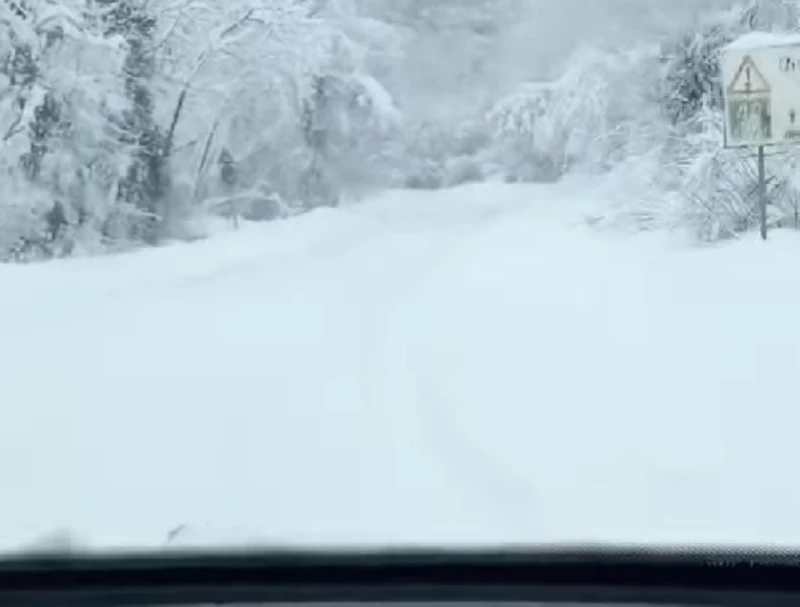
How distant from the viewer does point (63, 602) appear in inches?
59.6

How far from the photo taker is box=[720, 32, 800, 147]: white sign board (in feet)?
5.07

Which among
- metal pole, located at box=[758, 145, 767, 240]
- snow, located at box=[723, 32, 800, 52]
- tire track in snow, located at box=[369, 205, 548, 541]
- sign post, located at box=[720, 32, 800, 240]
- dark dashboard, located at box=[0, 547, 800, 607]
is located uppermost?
snow, located at box=[723, 32, 800, 52]

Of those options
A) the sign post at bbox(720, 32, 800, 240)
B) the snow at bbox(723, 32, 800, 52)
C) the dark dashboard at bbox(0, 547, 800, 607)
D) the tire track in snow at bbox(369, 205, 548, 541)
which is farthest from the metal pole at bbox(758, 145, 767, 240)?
the dark dashboard at bbox(0, 547, 800, 607)

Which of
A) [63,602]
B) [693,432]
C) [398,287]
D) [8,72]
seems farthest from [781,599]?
[8,72]

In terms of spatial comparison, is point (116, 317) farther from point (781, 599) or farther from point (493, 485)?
point (781, 599)

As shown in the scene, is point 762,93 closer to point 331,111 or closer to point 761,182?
point 761,182

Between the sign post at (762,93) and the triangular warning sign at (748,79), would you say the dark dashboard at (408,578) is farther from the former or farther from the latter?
the triangular warning sign at (748,79)

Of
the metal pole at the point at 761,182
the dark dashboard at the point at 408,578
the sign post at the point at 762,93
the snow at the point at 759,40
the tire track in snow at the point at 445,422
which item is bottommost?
the dark dashboard at the point at 408,578

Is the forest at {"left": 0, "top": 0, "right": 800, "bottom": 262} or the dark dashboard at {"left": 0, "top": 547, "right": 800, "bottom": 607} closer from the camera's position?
the dark dashboard at {"left": 0, "top": 547, "right": 800, "bottom": 607}

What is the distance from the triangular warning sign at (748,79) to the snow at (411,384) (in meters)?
0.20

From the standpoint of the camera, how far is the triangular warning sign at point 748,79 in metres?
1.55

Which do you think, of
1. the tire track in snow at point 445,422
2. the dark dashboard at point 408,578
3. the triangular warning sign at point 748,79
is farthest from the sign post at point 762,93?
the dark dashboard at point 408,578

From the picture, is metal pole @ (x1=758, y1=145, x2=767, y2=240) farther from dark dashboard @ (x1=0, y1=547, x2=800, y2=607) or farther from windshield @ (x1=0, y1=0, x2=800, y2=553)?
dark dashboard @ (x1=0, y1=547, x2=800, y2=607)

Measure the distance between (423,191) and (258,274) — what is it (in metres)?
0.26
